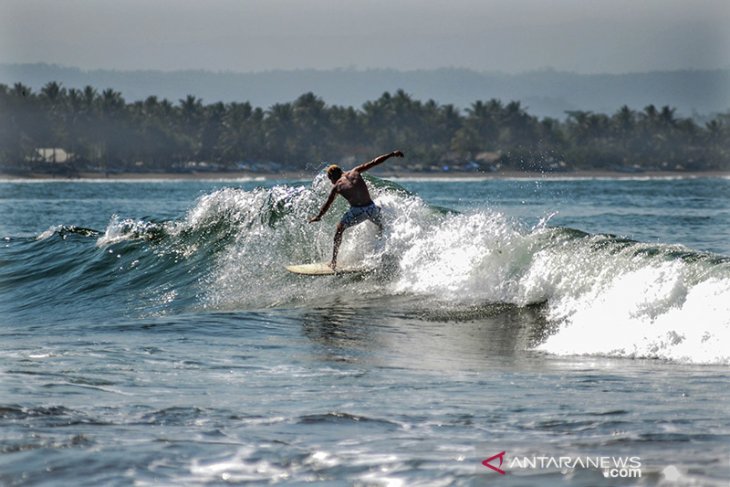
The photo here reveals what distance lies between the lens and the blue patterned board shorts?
675 inches

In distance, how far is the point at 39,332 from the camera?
13.7 m

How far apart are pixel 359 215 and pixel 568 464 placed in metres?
10.4

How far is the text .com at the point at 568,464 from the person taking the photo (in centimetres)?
684

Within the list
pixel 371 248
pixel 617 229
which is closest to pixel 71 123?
pixel 617 229

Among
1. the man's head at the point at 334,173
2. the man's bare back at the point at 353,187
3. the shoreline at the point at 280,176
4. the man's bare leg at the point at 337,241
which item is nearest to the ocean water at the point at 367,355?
the man's bare leg at the point at 337,241

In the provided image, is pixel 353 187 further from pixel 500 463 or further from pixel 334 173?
pixel 500 463

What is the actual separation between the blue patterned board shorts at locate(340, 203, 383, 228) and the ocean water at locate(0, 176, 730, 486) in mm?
859

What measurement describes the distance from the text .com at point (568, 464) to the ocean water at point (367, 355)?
2cm

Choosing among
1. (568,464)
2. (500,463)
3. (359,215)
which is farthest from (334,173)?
(568,464)

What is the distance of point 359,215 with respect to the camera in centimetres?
1716

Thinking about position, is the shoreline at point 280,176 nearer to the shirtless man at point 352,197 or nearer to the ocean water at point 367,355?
the ocean water at point 367,355

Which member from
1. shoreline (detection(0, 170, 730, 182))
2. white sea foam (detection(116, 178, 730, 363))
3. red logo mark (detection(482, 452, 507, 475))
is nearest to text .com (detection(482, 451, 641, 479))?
red logo mark (detection(482, 452, 507, 475))

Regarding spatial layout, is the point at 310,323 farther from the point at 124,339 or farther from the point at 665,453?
the point at 665,453

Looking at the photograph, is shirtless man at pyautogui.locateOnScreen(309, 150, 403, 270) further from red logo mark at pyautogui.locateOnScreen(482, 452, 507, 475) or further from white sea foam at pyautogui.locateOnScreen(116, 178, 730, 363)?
red logo mark at pyautogui.locateOnScreen(482, 452, 507, 475)
